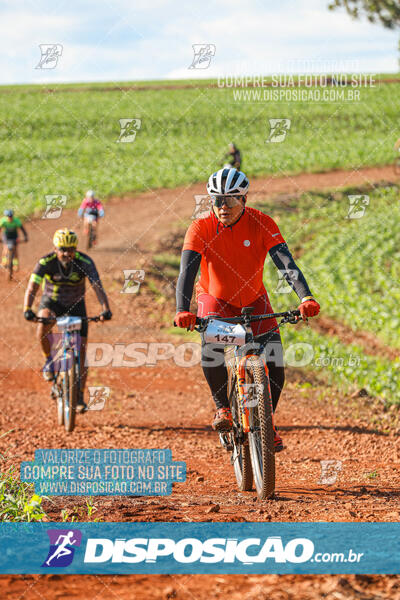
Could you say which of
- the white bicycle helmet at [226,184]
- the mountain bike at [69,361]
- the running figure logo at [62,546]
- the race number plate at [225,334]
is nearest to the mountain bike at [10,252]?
the mountain bike at [69,361]

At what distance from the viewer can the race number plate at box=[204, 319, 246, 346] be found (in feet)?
17.8

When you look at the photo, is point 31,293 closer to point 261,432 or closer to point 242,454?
point 242,454

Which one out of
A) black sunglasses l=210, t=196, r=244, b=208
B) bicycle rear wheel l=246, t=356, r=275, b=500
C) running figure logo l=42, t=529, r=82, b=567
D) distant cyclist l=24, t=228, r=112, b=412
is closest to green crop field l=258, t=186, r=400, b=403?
distant cyclist l=24, t=228, r=112, b=412

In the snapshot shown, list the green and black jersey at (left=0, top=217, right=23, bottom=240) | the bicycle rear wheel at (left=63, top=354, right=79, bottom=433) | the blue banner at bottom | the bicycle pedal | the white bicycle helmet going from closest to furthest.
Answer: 1. the blue banner at bottom
2. the white bicycle helmet
3. the bicycle pedal
4. the bicycle rear wheel at (left=63, top=354, right=79, bottom=433)
5. the green and black jersey at (left=0, top=217, right=23, bottom=240)

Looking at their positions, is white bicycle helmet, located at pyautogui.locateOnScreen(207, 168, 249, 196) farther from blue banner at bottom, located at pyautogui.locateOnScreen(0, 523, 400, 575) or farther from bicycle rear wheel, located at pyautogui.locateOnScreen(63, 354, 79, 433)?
bicycle rear wheel, located at pyautogui.locateOnScreen(63, 354, 79, 433)

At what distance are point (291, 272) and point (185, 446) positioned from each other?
3.62 meters

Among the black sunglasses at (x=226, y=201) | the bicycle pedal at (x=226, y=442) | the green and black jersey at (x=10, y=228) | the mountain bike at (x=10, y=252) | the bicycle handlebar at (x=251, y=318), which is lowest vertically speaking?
the bicycle pedal at (x=226, y=442)

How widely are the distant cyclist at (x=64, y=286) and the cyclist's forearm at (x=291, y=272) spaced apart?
3.49 metres

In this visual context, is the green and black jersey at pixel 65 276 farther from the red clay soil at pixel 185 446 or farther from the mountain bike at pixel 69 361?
the red clay soil at pixel 185 446

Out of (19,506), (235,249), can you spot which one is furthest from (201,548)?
(235,249)

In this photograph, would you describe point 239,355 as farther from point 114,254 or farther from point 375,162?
point 375,162

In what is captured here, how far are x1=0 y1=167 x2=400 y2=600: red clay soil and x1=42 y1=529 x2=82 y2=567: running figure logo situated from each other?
19 centimetres

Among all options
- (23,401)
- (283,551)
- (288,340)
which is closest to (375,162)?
(288,340)

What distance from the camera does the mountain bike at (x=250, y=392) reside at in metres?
5.27
